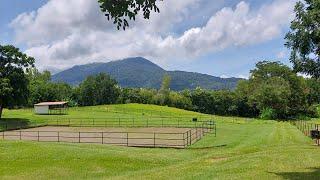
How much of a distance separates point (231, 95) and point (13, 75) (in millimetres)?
83806

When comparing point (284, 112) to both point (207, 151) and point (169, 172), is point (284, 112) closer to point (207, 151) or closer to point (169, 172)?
point (207, 151)

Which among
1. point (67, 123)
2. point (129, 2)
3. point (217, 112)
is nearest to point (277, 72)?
point (217, 112)

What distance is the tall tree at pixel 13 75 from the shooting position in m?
76.6

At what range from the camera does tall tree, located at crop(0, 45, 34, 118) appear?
3014 inches

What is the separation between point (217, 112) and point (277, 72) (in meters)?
26.5

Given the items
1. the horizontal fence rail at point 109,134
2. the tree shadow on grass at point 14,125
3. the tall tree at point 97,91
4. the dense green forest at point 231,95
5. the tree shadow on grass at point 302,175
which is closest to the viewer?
the tree shadow on grass at point 302,175

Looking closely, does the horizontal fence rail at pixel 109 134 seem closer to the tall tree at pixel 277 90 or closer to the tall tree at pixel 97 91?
the tall tree at pixel 277 90

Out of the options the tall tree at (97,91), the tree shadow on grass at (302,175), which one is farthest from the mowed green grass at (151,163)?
the tall tree at (97,91)

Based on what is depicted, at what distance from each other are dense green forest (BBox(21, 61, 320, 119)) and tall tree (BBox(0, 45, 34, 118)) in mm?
16704

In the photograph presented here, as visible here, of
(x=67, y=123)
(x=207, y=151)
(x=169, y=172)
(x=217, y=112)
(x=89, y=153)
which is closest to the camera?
(x=169, y=172)

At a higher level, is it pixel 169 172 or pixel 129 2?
pixel 129 2

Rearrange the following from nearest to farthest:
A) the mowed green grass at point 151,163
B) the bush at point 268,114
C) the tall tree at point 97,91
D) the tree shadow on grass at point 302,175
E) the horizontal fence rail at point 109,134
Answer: the tree shadow on grass at point 302,175, the mowed green grass at point 151,163, the horizontal fence rail at point 109,134, the bush at point 268,114, the tall tree at point 97,91

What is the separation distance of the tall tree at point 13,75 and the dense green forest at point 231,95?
16.7 metres

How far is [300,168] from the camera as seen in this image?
2305 cm
